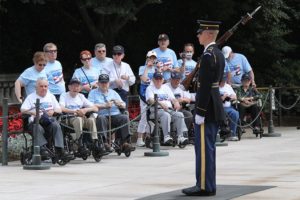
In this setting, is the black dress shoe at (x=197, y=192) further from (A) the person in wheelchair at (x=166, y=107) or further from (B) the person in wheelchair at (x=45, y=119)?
(A) the person in wheelchair at (x=166, y=107)

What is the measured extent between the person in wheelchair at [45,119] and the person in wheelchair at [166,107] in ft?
9.71

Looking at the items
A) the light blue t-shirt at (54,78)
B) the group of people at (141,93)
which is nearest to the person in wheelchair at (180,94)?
the group of people at (141,93)

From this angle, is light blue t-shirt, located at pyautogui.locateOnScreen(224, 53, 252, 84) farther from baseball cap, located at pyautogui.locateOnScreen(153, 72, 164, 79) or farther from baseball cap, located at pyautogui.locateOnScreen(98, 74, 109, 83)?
baseball cap, located at pyautogui.locateOnScreen(98, 74, 109, 83)

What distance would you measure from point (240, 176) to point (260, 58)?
13930mm

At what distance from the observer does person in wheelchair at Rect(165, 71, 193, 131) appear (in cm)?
1898

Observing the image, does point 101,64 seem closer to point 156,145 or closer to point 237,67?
point 156,145

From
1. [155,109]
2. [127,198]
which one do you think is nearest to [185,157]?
[155,109]

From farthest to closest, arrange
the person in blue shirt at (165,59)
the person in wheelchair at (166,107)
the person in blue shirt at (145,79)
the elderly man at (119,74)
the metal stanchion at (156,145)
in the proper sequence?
the person in blue shirt at (165,59), the person in blue shirt at (145,79), the person in wheelchair at (166,107), the elderly man at (119,74), the metal stanchion at (156,145)

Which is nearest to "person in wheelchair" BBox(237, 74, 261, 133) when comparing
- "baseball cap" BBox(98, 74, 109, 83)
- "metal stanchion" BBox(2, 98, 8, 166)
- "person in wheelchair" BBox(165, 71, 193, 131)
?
"person in wheelchair" BBox(165, 71, 193, 131)

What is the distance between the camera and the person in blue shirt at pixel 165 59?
63.0ft

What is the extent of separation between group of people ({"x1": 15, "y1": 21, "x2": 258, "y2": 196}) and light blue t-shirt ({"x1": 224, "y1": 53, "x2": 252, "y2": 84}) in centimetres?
23

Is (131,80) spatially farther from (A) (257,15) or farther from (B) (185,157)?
(A) (257,15)

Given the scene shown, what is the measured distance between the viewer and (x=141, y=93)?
18.9m

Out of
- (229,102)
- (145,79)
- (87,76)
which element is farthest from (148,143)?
(229,102)
